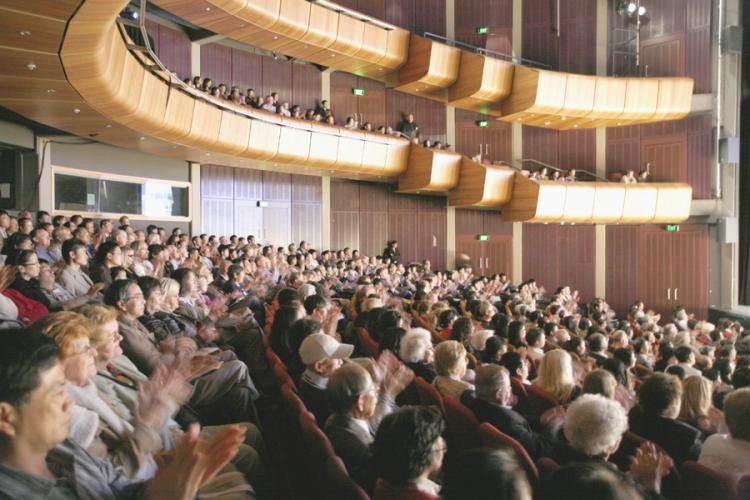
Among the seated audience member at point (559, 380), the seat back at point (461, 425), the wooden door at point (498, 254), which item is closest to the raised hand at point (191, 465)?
the seat back at point (461, 425)

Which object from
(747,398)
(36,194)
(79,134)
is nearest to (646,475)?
(747,398)

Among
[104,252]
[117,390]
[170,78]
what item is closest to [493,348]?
[117,390]

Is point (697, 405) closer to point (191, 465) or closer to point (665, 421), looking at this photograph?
point (665, 421)

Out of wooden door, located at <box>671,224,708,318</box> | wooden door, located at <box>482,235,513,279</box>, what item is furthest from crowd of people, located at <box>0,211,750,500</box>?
wooden door, located at <box>482,235,513,279</box>

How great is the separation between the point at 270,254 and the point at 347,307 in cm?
150

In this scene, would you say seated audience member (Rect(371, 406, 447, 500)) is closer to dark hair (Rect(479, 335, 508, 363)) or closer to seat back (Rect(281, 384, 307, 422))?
seat back (Rect(281, 384, 307, 422))

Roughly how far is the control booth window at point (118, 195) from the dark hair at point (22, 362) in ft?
12.7

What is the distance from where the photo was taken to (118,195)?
4.55 meters

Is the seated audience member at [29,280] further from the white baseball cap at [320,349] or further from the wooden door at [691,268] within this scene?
the wooden door at [691,268]

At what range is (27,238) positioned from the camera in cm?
211

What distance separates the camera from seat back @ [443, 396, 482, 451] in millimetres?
1205

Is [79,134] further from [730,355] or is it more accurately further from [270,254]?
[730,355]

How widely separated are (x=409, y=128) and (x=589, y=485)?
6.17 m

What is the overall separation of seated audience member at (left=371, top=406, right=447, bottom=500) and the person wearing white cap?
1.70 feet
